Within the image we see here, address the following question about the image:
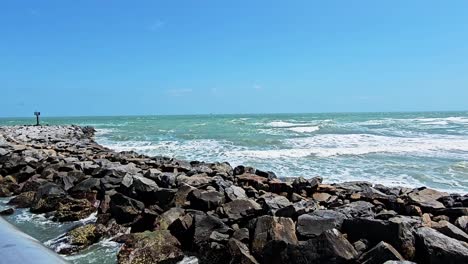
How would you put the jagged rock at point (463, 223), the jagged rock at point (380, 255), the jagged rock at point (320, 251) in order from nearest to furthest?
the jagged rock at point (380, 255) → the jagged rock at point (320, 251) → the jagged rock at point (463, 223)

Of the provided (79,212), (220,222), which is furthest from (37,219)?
(220,222)

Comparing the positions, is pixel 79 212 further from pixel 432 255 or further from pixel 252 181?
pixel 432 255

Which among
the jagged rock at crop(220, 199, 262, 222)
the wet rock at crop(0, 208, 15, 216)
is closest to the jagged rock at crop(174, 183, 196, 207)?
the jagged rock at crop(220, 199, 262, 222)

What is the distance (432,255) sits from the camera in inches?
167

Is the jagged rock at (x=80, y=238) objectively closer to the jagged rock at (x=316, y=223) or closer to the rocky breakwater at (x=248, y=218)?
the rocky breakwater at (x=248, y=218)

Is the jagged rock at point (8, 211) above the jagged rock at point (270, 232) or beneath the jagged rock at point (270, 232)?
beneath

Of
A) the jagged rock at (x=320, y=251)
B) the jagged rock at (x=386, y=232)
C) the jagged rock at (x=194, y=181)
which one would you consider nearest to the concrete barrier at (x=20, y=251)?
the jagged rock at (x=320, y=251)

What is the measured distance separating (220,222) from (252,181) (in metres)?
3.27

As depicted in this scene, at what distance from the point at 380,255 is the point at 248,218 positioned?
2.28 meters

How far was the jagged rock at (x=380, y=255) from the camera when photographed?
412 cm

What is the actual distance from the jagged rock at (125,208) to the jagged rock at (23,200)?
2.31 meters

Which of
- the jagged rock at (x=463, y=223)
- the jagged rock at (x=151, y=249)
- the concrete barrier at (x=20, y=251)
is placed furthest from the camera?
the jagged rock at (x=463, y=223)

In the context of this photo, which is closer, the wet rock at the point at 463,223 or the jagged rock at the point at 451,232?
the jagged rock at the point at 451,232

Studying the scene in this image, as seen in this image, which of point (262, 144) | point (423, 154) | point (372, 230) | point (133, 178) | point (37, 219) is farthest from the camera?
point (262, 144)
